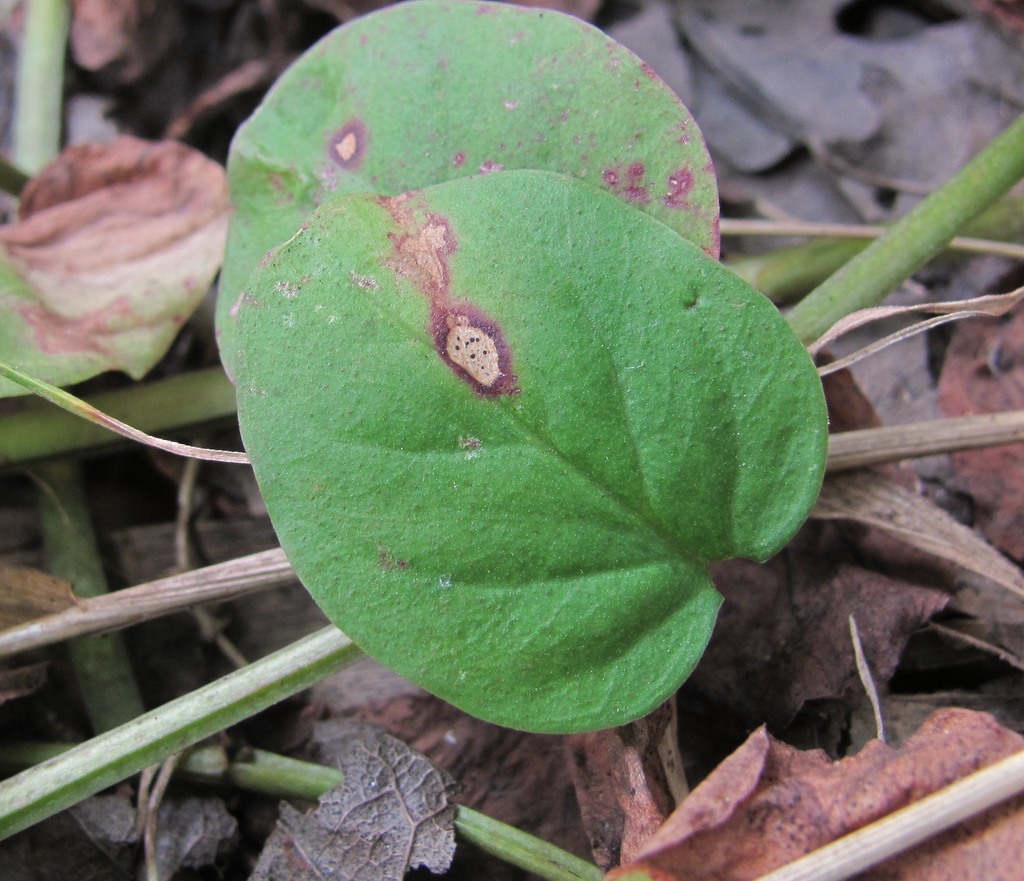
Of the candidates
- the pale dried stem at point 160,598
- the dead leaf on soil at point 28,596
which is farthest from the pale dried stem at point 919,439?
the dead leaf on soil at point 28,596

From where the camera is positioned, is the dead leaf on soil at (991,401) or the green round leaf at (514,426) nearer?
the green round leaf at (514,426)

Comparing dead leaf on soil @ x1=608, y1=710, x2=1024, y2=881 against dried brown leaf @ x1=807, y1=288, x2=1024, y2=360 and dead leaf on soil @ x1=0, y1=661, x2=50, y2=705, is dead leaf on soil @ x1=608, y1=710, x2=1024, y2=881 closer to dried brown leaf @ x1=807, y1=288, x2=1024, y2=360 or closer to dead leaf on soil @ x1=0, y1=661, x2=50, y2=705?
dried brown leaf @ x1=807, y1=288, x2=1024, y2=360

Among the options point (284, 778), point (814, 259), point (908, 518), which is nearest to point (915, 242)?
point (814, 259)

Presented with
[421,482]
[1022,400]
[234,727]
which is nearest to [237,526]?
[234,727]

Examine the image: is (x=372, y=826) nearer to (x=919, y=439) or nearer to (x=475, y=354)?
(x=475, y=354)

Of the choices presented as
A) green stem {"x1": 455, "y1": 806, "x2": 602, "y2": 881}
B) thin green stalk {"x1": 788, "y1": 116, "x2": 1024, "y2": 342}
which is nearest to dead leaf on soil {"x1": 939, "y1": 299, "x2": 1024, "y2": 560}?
thin green stalk {"x1": 788, "y1": 116, "x2": 1024, "y2": 342}

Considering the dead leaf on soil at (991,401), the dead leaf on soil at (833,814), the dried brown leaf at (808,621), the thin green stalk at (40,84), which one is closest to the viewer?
the dead leaf on soil at (833,814)

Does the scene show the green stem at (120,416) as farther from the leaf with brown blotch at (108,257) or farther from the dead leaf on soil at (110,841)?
the dead leaf on soil at (110,841)
